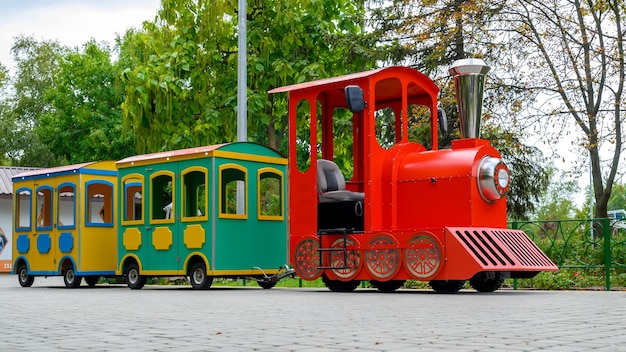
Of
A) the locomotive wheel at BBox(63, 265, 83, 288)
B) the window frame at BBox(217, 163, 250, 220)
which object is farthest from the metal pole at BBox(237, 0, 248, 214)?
the locomotive wheel at BBox(63, 265, 83, 288)

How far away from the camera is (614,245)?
595 inches

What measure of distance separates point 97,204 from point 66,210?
1.50 meters

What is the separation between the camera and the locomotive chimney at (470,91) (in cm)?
1387

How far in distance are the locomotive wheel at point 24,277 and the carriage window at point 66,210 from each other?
1390 mm

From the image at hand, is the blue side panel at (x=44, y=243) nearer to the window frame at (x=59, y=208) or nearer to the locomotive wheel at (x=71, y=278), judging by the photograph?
the window frame at (x=59, y=208)

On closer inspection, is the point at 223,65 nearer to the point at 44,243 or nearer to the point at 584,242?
the point at 44,243

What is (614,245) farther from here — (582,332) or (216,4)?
(216,4)

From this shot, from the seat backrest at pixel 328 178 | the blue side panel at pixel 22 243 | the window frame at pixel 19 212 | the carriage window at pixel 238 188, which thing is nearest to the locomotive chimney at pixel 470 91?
the seat backrest at pixel 328 178

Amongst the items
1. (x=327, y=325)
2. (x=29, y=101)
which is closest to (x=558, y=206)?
(x=29, y=101)

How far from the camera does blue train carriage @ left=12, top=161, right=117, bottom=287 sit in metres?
19.2

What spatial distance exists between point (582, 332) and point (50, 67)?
2065 inches

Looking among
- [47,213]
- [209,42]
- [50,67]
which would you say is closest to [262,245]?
[47,213]

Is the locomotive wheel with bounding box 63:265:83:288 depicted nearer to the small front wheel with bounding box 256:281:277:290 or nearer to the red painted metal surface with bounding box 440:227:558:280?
the small front wheel with bounding box 256:281:277:290

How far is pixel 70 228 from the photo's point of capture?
19297 mm
